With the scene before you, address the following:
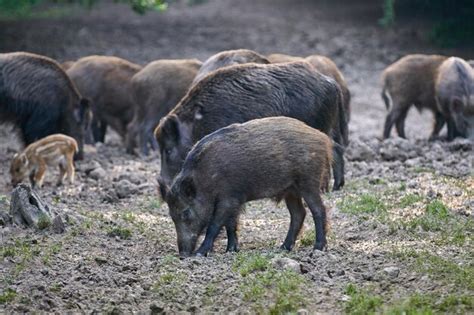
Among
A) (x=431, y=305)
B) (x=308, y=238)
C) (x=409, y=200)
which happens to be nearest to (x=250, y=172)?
(x=308, y=238)

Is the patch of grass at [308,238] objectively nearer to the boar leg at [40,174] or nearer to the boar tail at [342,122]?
the boar tail at [342,122]

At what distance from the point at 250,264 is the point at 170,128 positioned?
2.60 metres

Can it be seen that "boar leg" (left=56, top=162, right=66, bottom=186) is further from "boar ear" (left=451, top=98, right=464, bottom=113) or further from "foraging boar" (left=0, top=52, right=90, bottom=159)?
"boar ear" (left=451, top=98, right=464, bottom=113)

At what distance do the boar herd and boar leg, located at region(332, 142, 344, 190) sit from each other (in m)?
0.01

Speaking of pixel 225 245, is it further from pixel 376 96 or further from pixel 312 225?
pixel 376 96

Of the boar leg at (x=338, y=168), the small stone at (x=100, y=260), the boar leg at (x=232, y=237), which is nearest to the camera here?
the small stone at (x=100, y=260)

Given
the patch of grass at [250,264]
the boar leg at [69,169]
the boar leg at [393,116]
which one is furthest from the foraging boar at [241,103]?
the boar leg at [393,116]

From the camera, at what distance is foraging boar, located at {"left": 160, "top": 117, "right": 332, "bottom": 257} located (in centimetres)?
802

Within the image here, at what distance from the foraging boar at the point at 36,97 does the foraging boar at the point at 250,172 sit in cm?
569

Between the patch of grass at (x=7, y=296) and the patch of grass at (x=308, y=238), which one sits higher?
the patch of grass at (x=7, y=296)

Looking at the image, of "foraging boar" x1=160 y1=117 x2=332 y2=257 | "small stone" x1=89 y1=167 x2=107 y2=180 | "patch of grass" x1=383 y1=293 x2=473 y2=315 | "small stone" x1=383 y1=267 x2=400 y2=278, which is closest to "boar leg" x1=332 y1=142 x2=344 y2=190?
"foraging boar" x1=160 y1=117 x2=332 y2=257

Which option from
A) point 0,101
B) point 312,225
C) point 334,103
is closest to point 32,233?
point 312,225

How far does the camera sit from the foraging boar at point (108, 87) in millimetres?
15625

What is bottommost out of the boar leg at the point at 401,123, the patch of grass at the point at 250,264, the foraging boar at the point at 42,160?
the boar leg at the point at 401,123
